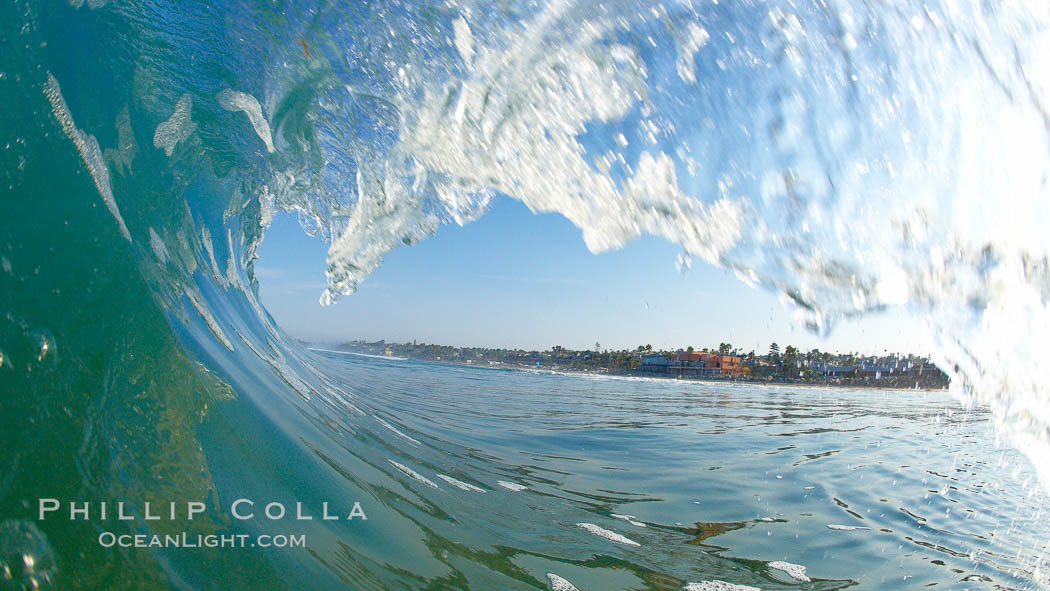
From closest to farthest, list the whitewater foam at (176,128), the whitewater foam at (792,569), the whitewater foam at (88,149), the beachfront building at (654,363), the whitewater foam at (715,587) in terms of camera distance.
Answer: the whitewater foam at (715,587), the whitewater foam at (88,149), the whitewater foam at (792,569), the whitewater foam at (176,128), the beachfront building at (654,363)

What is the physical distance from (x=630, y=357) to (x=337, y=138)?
242 ft

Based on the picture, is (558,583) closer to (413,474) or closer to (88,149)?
(413,474)

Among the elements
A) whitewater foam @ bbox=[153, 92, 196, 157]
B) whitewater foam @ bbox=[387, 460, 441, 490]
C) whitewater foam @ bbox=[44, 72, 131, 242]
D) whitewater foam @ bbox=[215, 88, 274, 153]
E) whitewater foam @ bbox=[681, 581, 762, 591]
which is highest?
whitewater foam @ bbox=[215, 88, 274, 153]

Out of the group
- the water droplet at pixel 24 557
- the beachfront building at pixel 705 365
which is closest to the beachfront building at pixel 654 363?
the beachfront building at pixel 705 365

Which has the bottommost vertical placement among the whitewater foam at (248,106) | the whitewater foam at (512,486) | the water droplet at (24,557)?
the whitewater foam at (512,486)

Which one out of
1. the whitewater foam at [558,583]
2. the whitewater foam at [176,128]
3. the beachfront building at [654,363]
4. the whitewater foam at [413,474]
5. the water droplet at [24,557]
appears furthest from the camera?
the beachfront building at [654,363]

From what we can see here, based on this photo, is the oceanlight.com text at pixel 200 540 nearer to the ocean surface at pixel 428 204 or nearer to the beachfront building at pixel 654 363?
the ocean surface at pixel 428 204

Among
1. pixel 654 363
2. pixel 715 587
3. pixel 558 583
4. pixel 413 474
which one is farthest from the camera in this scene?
pixel 654 363

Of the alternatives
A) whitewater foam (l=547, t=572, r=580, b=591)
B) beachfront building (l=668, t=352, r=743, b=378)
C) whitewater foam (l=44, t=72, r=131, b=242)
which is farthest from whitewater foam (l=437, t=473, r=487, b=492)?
beachfront building (l=668, t=352, r=743, b=378)

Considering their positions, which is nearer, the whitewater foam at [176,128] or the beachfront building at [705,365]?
the whitewater foam at [176,128]

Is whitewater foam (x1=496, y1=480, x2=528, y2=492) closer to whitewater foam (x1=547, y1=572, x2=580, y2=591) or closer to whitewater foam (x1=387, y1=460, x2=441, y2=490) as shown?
whitewater foam (x1=387, y1=460, x2=441, y2=490)

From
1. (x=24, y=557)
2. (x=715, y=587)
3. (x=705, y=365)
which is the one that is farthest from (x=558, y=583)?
(x=705, y=365)

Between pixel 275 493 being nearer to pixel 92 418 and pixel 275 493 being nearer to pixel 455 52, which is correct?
pixel 92 418

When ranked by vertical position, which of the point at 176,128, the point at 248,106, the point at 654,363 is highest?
the point at 248,106
